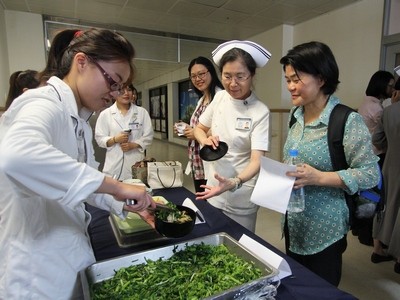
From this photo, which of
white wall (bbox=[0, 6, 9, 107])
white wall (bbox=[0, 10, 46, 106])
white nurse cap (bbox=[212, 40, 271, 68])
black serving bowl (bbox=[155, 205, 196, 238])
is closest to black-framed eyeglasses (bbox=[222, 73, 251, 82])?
white nurse cap (bbox=[212, 40, 271, 68])

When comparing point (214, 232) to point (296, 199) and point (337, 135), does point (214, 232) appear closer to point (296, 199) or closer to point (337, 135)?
point (296, 199)

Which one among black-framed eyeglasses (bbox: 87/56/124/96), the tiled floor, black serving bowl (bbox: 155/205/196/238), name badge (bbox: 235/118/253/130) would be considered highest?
black-framed eyeglasses (bbox: 87/56/124/96)

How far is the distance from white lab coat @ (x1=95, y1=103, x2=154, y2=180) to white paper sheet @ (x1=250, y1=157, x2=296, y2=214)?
1.80 meters

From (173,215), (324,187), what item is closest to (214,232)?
(173,215)

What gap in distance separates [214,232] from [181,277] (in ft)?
1.40

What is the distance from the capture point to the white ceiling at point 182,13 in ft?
12.1

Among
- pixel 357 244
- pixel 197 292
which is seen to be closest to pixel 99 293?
pixel 197 292

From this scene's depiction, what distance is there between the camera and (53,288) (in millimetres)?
717

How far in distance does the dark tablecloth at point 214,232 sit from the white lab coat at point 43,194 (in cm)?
28

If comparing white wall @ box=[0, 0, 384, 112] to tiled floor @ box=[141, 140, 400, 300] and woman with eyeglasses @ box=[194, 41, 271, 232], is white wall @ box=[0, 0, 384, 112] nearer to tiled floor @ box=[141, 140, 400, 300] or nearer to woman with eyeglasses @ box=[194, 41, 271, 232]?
tiled floor @ box=[141, 140, 400, 300]

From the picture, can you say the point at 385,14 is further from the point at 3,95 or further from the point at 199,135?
the point at 3,95

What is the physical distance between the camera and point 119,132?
2686 mm

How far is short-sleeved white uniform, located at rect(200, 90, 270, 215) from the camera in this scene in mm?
1480

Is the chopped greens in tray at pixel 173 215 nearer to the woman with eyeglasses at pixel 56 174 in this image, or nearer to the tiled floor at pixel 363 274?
the woman with eyeglasses at pixel 56 174
